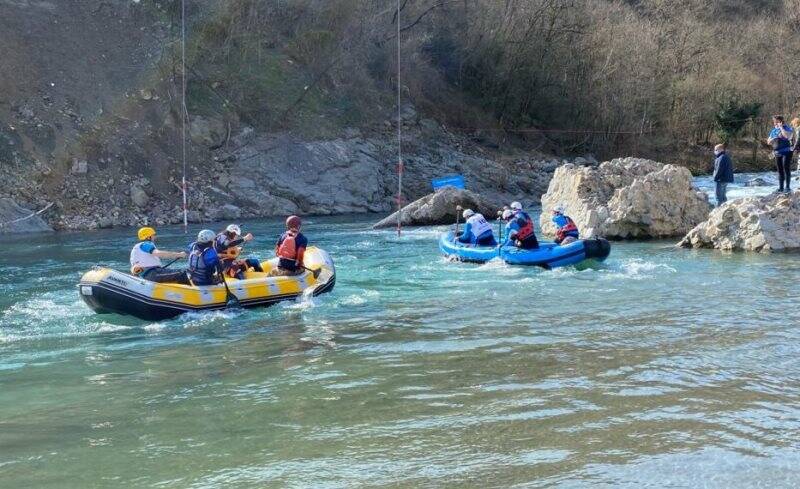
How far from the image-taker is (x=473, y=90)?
42125 millimetres

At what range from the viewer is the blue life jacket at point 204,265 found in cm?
1255

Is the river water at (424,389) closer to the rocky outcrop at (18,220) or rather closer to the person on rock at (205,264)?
the person on rock at (205,264)

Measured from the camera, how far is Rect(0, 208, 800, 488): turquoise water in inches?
230

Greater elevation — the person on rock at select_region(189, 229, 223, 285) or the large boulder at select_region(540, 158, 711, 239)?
the large boulder at select_region(540, 158, 711, 239)

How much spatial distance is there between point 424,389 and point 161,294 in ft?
18.2

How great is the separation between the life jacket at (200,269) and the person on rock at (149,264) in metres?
0.36

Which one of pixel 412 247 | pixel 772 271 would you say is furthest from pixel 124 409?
pixel 412 247

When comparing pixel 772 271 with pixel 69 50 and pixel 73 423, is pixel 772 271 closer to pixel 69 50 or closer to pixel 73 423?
pixel 73 423

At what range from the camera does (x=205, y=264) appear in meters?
12.6

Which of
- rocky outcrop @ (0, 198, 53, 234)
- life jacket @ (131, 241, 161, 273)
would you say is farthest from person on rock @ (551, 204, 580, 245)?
rocky outcrop @ (0, 198, 53, 234)

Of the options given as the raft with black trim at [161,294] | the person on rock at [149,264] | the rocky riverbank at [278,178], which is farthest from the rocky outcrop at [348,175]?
the raft with black trim at [161,294]

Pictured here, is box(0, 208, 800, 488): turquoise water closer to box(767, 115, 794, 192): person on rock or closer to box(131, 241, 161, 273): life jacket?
box(131, 241, 161, 273): life jacket

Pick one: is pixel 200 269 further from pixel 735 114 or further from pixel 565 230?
pixel 735 114

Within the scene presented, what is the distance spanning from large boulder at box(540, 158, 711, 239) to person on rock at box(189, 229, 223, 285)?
35.1 ft
